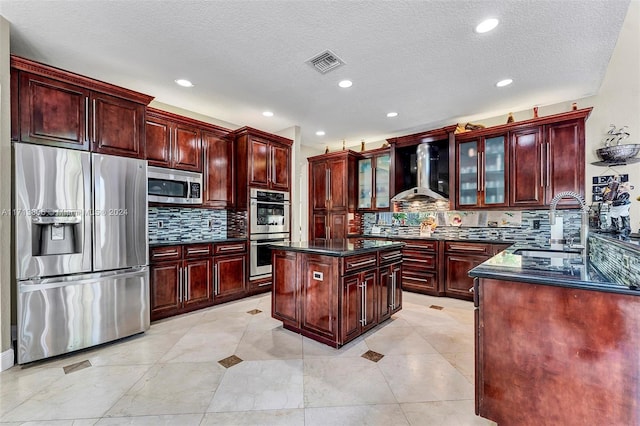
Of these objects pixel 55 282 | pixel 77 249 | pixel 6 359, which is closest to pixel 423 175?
pixel 77 249

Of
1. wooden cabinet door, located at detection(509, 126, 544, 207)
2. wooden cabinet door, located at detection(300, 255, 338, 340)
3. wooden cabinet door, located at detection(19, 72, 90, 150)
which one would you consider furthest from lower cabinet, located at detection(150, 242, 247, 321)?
wooden cabinet door, located at detection(509, 126, 544, 207)

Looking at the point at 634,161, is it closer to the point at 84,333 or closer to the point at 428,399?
the point at 428,399

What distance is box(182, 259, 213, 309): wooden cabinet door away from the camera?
3.36 m

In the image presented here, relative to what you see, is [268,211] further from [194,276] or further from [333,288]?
[333,288]

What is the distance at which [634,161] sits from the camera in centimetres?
313

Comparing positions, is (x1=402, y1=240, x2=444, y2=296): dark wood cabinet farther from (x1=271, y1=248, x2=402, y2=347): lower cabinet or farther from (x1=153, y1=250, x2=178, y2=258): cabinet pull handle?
(x1=153, y1=250, x2=178, y2=258): cabinet pull handle

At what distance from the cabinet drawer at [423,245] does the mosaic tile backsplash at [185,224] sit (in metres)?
2.94

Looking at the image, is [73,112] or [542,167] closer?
[73,112]

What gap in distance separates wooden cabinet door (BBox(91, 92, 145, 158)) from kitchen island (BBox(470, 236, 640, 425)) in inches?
125

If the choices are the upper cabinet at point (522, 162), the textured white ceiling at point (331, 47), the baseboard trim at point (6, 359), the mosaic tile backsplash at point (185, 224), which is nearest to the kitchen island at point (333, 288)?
the mosaic tile backsplash at point (185, 224)

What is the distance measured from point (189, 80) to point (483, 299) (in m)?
3.44

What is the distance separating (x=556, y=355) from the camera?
1261 millimetres

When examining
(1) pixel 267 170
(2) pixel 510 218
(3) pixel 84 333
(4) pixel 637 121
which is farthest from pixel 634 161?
(3) pixel 84 333

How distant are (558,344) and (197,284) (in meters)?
Answer: 3.47
